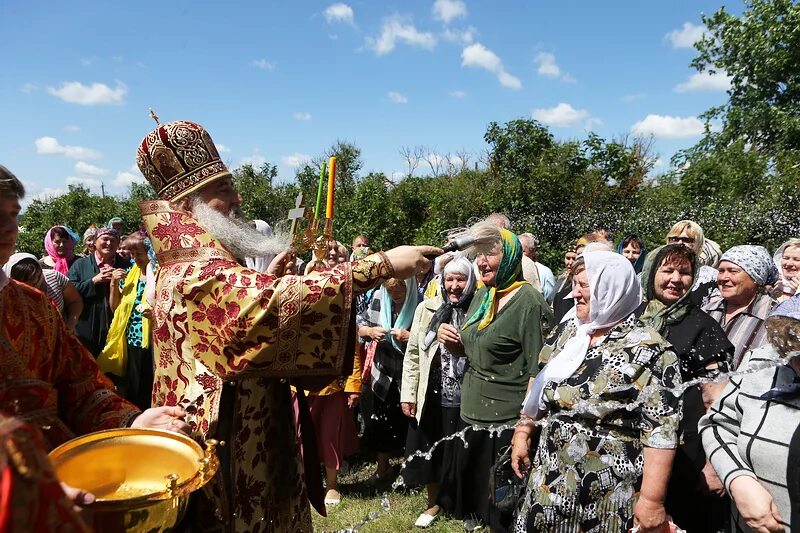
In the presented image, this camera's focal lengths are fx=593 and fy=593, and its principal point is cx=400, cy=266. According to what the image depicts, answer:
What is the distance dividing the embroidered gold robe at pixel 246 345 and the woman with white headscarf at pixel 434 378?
2.43m

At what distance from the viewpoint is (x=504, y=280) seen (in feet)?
14.5

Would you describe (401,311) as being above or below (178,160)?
below

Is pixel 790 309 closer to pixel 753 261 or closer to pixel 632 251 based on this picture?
pixel 753 261

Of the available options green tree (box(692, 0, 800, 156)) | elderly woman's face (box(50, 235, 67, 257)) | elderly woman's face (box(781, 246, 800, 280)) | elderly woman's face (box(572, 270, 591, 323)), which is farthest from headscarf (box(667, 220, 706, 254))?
green tree (box(692, 0, 800, 156))

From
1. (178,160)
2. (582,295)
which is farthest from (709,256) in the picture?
(178,160)

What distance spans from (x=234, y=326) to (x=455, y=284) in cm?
300

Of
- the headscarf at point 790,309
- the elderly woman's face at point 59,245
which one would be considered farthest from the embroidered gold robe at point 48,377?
the elderly woman's face at point 59,245

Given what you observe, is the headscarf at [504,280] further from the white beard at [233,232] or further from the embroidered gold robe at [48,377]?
the embroidered gold robe at [48,377]

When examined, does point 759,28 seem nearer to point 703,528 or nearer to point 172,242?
point 703,528

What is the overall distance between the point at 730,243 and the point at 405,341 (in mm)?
8820

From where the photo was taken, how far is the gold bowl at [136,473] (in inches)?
55.5

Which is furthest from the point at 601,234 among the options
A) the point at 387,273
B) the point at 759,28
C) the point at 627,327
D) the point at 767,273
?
the point at 759,28

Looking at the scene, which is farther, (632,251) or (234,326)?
(632,251)

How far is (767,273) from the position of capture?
14.9 feet
